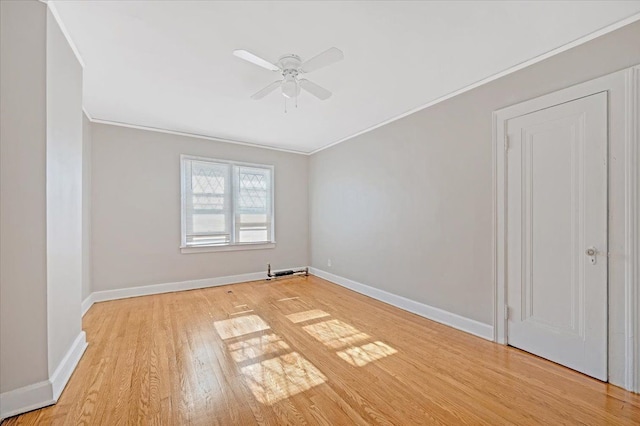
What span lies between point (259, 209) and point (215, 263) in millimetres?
1284

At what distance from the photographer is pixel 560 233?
233 centimetres

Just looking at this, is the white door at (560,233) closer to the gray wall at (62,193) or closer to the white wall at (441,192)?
the white wall at (441,192)

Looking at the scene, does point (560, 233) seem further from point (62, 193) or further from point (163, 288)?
point (163, 288)

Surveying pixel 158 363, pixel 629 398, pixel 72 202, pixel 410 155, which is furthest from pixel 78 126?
pixel 629 398

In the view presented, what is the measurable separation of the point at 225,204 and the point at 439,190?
3612mm

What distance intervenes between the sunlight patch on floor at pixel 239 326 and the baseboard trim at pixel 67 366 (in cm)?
115

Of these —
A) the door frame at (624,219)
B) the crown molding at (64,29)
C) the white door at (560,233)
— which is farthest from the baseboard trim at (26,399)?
the door frame at (624,219)

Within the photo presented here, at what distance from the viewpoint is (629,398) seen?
1.87 meters

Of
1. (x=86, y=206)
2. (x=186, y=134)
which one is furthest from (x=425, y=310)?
(x=86, y=206)

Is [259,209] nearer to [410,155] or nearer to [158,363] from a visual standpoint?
[410,155]

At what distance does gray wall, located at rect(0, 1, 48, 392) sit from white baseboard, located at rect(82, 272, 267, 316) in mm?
2103

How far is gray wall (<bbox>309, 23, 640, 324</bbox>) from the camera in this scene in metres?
2.40

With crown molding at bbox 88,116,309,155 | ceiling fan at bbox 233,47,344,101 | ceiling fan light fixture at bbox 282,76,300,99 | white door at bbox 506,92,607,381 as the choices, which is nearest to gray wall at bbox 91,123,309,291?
crown molding at bbox 88,116,309,155

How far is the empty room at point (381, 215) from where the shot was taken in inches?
70.3
